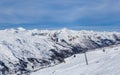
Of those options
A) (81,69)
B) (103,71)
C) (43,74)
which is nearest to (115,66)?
(103,71)

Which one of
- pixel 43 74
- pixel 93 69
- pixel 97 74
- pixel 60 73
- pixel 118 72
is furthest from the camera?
pixel 43 74

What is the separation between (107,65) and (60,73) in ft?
15.3

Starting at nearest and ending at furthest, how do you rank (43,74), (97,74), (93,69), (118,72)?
(118,72)
(97,74)
(93,69)
(43,74)

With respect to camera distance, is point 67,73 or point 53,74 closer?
point 67,73

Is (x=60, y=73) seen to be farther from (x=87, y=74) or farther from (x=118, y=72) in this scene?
(x=118, y=72)

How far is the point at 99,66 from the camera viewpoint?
985 inches

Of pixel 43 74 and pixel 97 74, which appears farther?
pixel 43 74

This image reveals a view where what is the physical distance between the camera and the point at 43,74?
30750 millimetres

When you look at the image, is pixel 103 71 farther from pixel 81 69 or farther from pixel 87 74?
pixel 81 69

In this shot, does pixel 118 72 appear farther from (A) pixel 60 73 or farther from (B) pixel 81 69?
(A) pixel 60 73

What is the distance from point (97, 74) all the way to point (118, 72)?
7.39 ft

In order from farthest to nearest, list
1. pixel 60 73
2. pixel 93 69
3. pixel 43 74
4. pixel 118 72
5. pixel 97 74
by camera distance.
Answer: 1. pixel 43 74
2. pixel 60 73
3. pixel 93 69
4. pixel 97 74
5. pixel 118 72

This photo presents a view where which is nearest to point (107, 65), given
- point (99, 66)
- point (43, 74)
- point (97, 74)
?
point (99, 66)

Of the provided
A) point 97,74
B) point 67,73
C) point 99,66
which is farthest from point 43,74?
point 97,74
